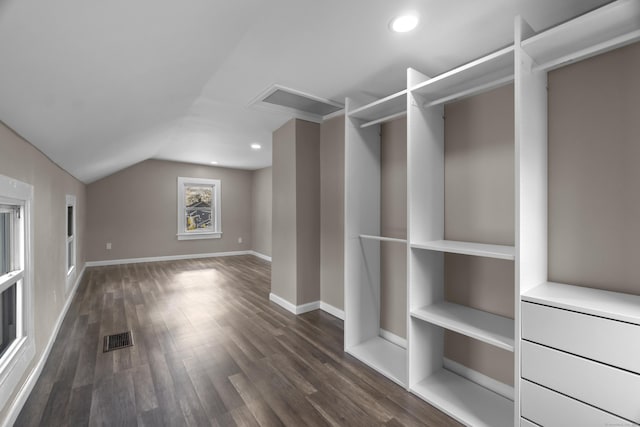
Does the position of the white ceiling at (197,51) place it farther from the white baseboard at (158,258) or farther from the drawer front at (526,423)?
the white baseboard at (158,258)

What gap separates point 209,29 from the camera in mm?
1491

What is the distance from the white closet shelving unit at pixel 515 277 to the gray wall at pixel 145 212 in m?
5.81

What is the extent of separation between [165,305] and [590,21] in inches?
183

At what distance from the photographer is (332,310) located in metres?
3.60

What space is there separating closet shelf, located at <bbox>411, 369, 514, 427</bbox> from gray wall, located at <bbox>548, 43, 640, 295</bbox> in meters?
0.91

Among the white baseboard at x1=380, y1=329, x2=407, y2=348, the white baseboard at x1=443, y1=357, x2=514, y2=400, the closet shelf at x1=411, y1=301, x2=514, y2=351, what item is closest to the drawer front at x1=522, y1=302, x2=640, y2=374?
the closet shelf at x1=411, y1=301, x2=514, y2=351

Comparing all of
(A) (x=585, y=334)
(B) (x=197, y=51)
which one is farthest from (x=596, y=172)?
(B) (x=197, y=51)

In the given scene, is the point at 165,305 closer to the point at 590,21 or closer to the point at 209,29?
the point at 209,29

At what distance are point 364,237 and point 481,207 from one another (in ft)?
3.33

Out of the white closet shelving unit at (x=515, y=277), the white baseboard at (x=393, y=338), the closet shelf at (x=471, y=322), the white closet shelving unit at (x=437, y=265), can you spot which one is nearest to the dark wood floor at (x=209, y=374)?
the white closet shelving unit at (x=437, y=265)

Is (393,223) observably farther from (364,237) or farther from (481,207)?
(481,207)

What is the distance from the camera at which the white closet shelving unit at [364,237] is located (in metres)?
2.63

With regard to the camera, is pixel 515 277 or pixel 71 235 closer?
pixel 515 277

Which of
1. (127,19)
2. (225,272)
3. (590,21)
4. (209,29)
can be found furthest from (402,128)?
(225,272)
